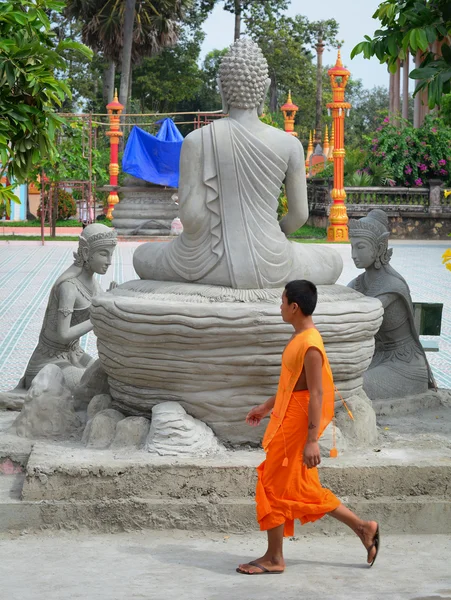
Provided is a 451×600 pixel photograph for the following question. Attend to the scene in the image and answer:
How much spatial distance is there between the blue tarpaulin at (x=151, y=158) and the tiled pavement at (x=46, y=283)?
→ 9.72 feet

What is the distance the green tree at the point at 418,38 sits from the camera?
5344mm

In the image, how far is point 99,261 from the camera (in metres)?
5.84

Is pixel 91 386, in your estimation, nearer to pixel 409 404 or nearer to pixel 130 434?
pixel 130 434

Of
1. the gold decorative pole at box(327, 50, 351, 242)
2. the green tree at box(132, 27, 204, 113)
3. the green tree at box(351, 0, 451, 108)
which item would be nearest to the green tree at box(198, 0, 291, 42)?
the green tree at box(132, 27, 204, 113)

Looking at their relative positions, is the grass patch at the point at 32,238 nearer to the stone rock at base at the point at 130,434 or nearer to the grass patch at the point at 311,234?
the grass patch at the point at 311,234

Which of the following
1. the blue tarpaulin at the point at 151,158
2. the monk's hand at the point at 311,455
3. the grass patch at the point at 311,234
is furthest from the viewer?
the blue tarpaulin at the point at 151,158

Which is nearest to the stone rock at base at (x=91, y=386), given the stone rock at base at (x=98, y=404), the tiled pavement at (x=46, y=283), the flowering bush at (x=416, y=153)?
the stone rock at base at (x=98, y=404)

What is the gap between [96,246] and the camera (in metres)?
5.83

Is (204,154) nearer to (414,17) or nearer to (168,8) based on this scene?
(414,17)

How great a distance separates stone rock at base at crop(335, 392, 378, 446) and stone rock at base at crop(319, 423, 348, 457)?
11 centimetres

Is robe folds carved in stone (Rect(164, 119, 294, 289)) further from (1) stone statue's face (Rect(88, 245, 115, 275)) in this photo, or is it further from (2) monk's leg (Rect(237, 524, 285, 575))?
(2) monk's leg (Rect(237, 524, 285, 575))

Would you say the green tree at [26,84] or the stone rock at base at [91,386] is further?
the stone rock at base at [91,386]

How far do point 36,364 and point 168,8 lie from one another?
95.4 feet

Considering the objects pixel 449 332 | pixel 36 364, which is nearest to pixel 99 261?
pixel 36 364
